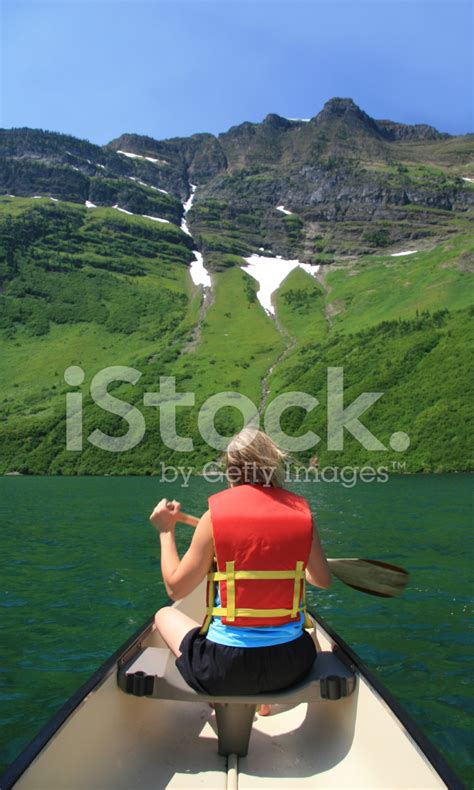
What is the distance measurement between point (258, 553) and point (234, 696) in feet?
3.95

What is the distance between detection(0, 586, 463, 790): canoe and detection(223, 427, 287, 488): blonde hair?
1.71m

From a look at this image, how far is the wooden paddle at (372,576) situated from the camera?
660cm

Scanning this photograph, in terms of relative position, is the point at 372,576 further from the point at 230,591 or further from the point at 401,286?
the point at 401,286

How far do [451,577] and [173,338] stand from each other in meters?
137

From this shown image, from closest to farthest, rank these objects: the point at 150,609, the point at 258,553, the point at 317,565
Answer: the point at 258,553 → the point at 317,565 → the point at 150,609

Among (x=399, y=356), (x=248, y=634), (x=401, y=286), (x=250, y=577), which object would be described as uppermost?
(x=401, y=286)

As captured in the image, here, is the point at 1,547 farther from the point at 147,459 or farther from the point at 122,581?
the point at 147,459

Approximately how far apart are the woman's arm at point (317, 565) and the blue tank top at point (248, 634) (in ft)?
1.62

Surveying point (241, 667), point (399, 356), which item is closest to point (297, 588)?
point (241, 667)

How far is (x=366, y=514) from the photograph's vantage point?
1135 inches

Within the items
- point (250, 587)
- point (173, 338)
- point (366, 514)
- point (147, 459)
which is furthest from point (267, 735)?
point (173, 338)

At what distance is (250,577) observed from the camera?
441 cm

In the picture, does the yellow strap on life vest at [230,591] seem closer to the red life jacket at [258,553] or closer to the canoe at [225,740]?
the red life jacket at [258,553]

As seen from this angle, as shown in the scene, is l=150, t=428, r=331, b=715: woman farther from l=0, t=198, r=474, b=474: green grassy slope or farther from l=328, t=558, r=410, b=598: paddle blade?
l=0, t=198, r=474, b=474: green grassy slope
